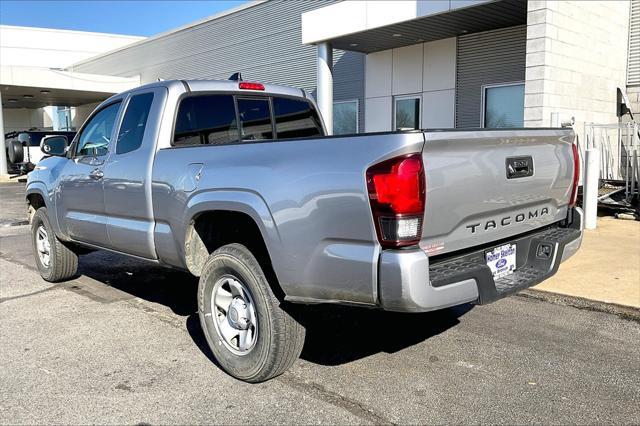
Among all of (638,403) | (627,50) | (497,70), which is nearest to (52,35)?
(497,70)

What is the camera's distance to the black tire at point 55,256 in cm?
608

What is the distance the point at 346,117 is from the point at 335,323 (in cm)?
1425

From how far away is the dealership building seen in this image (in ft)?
33.3

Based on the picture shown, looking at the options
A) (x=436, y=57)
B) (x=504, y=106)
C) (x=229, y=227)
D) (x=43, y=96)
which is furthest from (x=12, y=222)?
(x=43, y=96)

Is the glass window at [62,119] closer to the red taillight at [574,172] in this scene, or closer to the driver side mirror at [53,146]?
the driver side mirror at [53,146]

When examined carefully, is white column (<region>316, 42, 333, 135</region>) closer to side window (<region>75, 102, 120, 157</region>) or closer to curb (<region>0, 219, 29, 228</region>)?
curb (<region>0, 219, 29, 228</region>)

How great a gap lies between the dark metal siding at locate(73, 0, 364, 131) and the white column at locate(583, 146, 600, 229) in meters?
9.43

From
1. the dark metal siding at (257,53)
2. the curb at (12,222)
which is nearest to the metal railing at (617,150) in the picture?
the dark metal siding at (257,53)

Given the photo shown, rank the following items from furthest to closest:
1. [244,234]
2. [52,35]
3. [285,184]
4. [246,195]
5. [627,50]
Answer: [52,35] → [627,50] → [244,234] → [246,195] → [285,184]

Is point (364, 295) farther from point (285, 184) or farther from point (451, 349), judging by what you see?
point (451, 349)

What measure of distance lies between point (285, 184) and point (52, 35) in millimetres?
49960

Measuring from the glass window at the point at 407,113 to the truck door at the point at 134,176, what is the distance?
39.7 ft

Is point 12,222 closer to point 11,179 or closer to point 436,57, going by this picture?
point 436,57

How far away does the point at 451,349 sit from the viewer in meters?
4.20
